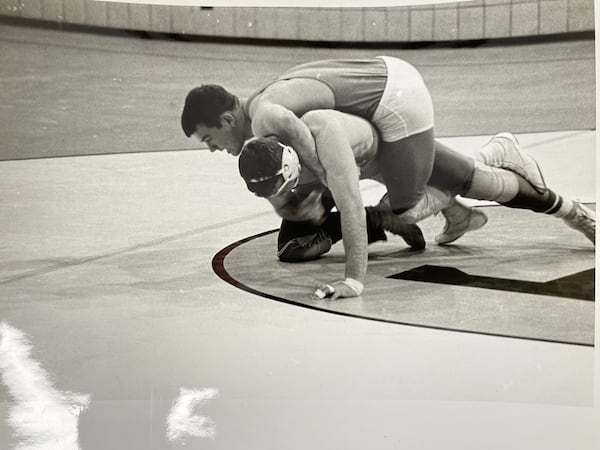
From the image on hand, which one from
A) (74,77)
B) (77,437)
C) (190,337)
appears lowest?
(77,437)

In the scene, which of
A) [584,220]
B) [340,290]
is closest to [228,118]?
[340,290]

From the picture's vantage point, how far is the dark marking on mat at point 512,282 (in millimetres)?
3320

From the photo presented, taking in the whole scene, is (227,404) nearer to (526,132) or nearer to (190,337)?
(190,337)

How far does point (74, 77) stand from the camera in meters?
3.44

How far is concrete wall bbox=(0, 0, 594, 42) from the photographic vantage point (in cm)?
342

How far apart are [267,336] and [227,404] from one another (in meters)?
0.29

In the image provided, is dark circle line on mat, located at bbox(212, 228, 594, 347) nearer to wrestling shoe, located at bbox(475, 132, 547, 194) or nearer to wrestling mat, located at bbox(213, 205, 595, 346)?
wrestling mat, located at bbox(213, 205, 595, 346)

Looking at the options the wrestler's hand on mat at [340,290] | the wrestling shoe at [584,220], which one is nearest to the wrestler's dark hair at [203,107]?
the wrestler's hand on mat at [340,290]

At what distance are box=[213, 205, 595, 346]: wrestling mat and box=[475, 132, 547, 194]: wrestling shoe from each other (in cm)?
17

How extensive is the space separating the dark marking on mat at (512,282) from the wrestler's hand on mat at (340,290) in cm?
14

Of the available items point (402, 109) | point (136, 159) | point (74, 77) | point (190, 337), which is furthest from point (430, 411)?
point (74, 77)

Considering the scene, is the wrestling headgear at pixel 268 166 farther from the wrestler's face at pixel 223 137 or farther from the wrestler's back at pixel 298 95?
the wrestler's back at pixel 298 95

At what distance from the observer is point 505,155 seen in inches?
136

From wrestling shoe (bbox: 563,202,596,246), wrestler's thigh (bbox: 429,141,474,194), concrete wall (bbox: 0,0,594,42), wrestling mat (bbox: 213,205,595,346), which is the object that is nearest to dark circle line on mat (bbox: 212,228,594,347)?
wrestling mat (bbox: 213,205,595,346)
